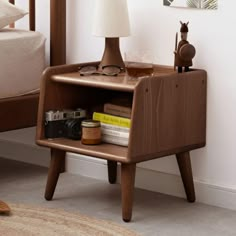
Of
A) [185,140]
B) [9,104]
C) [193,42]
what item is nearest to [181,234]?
[185,140]

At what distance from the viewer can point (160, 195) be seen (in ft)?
9.25

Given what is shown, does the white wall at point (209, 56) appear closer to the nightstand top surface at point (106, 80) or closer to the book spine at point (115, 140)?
the nightstand top surface at point (106, 80)

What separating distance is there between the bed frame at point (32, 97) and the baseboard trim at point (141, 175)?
281 mm

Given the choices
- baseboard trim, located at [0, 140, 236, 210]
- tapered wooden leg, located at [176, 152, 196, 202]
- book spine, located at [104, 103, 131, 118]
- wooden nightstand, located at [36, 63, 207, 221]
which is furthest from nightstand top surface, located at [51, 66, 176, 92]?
baseboard trim, located at [0, 140, 236, 210]

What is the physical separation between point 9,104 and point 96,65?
1.27 feet

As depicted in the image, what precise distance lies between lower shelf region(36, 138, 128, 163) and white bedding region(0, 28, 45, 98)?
1.13 ft

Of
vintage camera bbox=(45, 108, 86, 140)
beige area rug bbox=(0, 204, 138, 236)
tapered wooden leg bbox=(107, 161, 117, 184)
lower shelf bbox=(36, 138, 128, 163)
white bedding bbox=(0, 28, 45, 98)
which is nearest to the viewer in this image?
beige area rug bbox=(0, 204, 138, 236)

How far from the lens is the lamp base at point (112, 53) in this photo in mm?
2746

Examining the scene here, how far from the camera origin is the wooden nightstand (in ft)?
7.90

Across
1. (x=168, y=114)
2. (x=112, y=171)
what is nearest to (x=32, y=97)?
(x=112, y=171)

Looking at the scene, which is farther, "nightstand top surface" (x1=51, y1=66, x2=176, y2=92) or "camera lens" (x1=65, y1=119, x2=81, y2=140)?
"camera lens" (x1=65, y1=119, x2=81, y2=140)

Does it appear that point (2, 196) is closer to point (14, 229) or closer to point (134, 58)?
point (14, 229)

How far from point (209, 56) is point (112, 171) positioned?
2.17 ft

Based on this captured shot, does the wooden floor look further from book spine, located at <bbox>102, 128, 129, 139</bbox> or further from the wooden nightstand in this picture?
book spine, located at <bbox>102, 128, 129, 139</bbox>
